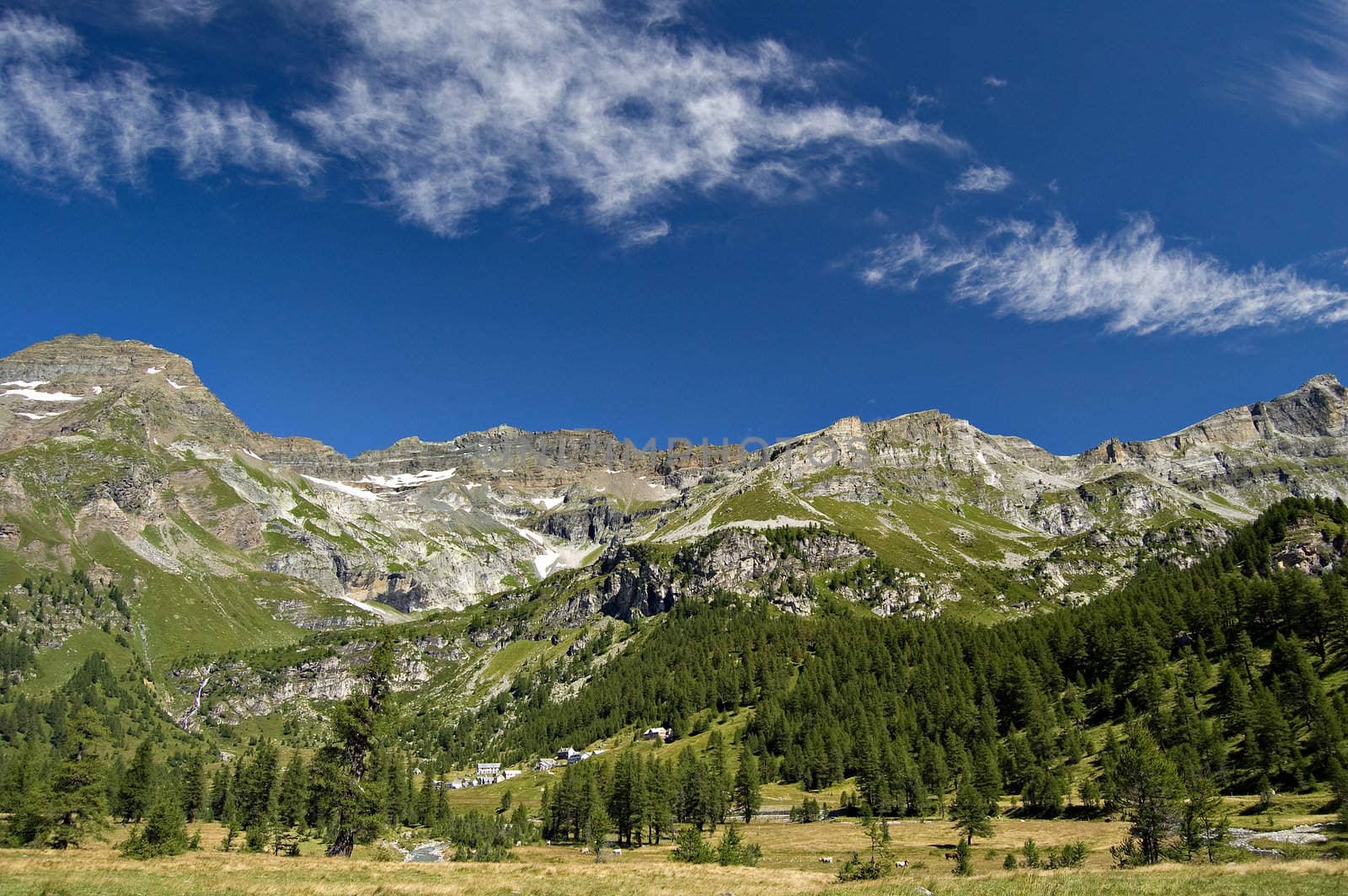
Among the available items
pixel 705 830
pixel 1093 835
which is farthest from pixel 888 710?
pixel 1093 835

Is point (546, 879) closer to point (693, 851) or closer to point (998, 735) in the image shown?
point (693, 851)

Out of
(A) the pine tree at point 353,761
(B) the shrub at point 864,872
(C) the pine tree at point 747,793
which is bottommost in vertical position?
(C) the pine tree at point 747,793

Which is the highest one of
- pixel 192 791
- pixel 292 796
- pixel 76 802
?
pixel 76 802

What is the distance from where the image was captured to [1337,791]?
226 feet

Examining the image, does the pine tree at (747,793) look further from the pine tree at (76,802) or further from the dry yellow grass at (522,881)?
the pine tree at (76,802)

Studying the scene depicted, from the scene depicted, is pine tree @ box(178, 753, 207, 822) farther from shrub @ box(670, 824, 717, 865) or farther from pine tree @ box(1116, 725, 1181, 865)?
pine tree @ box(1116, 725, 1181, 865)

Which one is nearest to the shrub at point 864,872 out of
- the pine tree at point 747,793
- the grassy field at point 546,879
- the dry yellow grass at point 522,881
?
the grassy field at point 546,879

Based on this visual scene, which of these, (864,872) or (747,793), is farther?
(747,793)

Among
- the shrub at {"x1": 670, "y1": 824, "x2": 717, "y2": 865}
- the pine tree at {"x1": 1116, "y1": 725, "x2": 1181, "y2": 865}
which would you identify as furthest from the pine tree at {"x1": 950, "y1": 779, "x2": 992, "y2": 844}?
the shrub at {"x1": 670, "y1": 824, "x2": 717, "y2": 865}

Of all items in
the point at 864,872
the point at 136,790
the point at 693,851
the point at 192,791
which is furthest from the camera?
the point at 192,791

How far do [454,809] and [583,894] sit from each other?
154 m

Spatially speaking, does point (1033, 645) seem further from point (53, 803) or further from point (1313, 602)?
point (53, 803)

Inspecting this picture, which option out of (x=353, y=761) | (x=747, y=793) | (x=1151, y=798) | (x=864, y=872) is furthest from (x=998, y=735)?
(x=353, y=761)

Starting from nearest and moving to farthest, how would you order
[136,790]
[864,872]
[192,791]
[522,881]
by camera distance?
[522,881]
[864,872]
[136,790]
[192,791]
